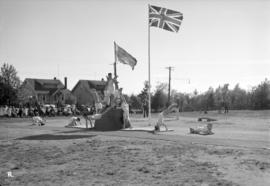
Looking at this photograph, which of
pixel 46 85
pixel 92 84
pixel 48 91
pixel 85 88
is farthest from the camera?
pixel 92 84

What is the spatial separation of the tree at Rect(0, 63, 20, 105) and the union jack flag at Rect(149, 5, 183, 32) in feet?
112

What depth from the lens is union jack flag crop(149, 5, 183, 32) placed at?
19.7m

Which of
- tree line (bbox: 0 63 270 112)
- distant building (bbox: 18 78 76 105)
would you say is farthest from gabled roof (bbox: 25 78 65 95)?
tree line (bbox: 0 63 270 112)

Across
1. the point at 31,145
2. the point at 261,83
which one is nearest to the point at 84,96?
the point at 261,83

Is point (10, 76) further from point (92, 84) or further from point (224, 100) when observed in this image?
point (92, 84)

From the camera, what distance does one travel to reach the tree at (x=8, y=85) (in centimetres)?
4794

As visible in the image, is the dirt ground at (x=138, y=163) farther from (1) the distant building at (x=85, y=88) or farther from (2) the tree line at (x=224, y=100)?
(1) the distant building at (x=85, y=88)

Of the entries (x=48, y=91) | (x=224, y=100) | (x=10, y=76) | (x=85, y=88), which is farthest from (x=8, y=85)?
(x=85, y=88)

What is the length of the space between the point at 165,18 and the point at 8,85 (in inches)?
1395

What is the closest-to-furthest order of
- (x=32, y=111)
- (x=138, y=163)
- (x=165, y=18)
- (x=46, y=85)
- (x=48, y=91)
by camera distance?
(x=138, y=163) < (x=165, y=18) < (x=32, y=111) < (x=48, y=91) < (x=46, y=85)

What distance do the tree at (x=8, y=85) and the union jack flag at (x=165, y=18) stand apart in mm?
34249

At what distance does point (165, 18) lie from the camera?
2011 cm

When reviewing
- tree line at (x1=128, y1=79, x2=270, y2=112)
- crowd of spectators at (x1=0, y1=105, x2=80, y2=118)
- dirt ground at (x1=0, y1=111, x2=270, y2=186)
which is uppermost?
tree line at (x1=128, y1=79, x2=270, y2=112)

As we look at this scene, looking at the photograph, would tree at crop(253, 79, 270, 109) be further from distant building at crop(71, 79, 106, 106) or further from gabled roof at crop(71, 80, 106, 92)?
gabled roof at crop(71, 80, 106, 92)
